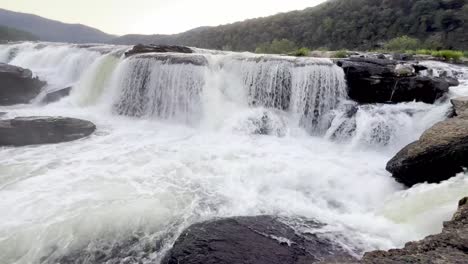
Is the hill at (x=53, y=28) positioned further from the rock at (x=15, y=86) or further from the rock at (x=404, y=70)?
the rock at (x=404, y=70)

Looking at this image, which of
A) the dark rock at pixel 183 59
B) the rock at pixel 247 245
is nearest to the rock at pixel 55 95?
the dark rock at pixel 183 59

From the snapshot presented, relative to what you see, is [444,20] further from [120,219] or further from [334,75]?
[120,219]

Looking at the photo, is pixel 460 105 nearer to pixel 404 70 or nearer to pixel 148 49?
pixel 404 70

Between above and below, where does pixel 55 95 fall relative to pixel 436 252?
below

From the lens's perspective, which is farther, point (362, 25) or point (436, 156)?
point (362, 25)

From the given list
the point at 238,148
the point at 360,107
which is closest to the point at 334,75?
the point at 360,107

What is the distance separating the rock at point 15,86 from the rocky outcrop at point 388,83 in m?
12.5

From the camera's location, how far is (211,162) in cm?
662

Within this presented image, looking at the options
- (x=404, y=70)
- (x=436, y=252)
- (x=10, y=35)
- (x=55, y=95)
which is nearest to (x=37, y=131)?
(x=55, y=95)

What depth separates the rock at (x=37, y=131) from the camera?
25.5ft

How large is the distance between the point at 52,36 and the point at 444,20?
346 ft

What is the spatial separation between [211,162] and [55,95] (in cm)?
960

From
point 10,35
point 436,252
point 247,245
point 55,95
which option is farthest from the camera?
point 10,35

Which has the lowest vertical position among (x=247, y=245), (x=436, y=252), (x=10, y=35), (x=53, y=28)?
(x=247, y=245)
